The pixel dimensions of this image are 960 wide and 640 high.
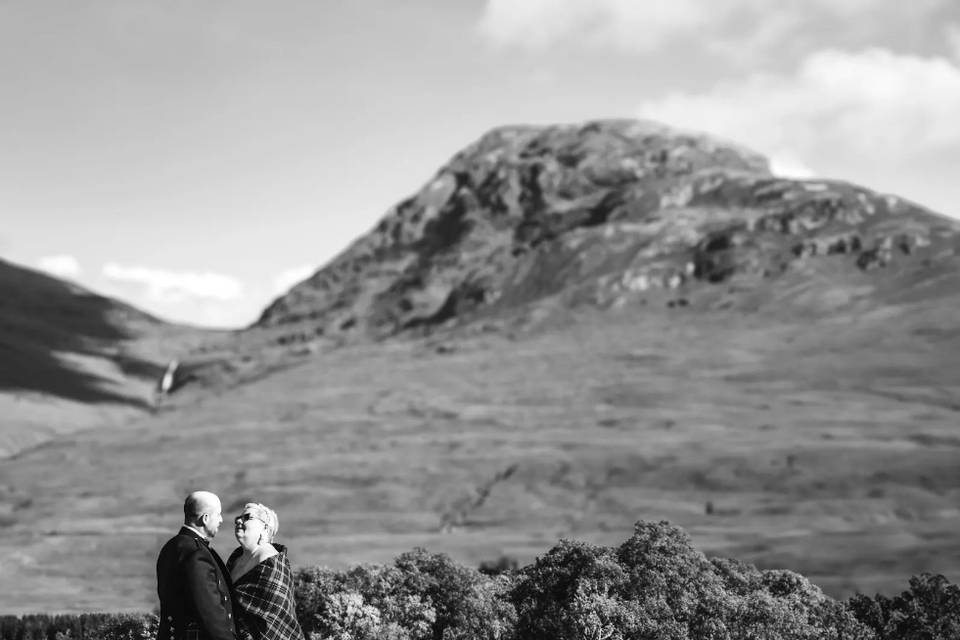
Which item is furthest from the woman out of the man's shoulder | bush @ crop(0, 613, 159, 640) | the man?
bush @ crop(0, 613, 159, 640)

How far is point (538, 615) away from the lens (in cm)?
5984

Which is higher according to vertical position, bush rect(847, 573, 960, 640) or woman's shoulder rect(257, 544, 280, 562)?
woman's shoulder rect(257, 544, 280, 562)

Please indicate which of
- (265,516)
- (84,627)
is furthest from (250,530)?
(84,627)

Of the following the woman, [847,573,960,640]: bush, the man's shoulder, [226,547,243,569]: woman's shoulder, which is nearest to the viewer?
the man's shoulder

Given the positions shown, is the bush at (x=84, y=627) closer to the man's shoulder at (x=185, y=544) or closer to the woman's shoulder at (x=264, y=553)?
the woman's shoulder at (x=264, y=553)

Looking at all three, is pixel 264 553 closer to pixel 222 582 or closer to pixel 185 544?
pixel 222 582

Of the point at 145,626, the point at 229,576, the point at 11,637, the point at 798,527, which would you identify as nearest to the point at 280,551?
the point at 229,576

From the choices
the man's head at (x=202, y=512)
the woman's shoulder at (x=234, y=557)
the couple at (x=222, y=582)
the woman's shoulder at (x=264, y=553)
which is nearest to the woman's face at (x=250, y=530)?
the couple at (x=222, y=582)

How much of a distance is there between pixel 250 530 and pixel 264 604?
1.14m

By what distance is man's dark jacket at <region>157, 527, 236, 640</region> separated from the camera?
642 inches

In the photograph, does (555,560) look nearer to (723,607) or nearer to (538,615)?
(538,615)

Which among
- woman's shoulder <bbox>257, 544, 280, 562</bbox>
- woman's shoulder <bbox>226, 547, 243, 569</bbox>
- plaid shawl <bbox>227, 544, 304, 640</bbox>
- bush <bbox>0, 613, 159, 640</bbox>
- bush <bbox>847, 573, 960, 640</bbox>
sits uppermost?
woman's shoulder <bbox>257, 544, 280, 562</bbox>

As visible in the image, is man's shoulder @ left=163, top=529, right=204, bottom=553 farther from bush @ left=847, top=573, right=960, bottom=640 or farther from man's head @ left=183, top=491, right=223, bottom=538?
bush @ left=847, top=573, right=960, bottom=640

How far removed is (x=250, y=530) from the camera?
17375mm
